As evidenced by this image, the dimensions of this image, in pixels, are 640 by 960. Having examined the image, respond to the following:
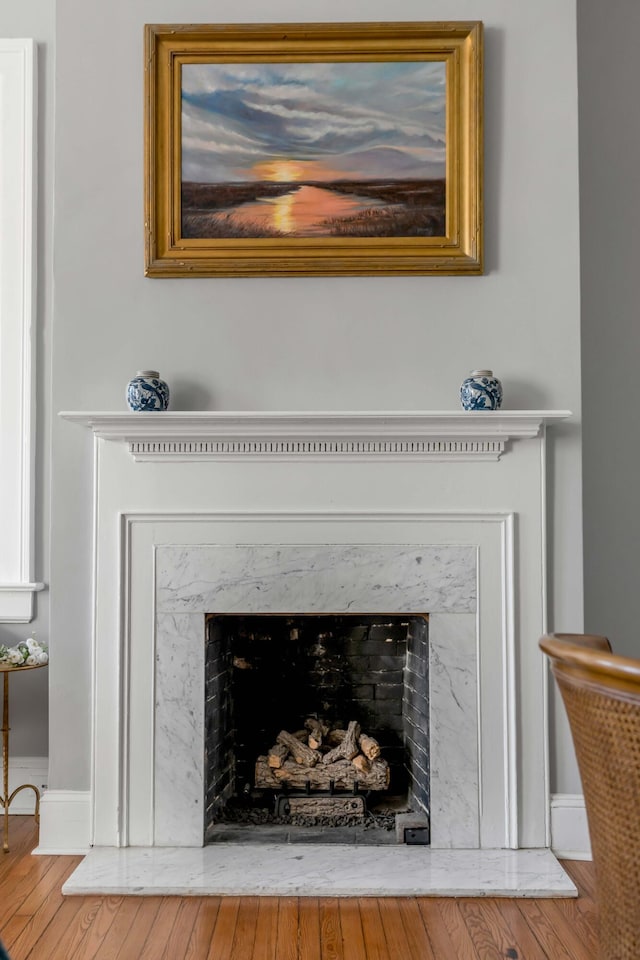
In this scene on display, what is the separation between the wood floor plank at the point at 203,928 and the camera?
206 cm

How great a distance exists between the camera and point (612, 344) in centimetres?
310

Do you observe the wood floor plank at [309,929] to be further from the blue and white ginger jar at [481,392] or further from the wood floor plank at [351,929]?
the blue and white ginger jar at [481,392]

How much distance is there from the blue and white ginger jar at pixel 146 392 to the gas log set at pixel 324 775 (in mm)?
1232

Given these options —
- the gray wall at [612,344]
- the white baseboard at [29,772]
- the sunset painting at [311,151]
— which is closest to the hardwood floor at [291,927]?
the white baseboard at [29,772]

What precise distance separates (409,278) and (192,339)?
729 mm

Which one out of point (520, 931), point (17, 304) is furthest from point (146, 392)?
point (520, 931)

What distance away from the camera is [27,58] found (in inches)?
124

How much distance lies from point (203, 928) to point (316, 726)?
2.84 ft

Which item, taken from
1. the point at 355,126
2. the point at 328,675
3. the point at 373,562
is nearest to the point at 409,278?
the point at 355,126

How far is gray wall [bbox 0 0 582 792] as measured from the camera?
2.71 metres

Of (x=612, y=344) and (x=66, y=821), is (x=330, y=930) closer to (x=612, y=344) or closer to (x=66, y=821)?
(x=66, y=821)

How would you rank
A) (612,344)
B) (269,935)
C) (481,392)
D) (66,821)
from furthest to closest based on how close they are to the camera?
(612,344) → (66,821) → (481,392) → (269,935)

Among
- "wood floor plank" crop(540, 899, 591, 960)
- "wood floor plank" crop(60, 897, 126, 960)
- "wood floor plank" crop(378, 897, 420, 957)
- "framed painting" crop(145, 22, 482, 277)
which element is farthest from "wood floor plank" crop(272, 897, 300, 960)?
"framed painting" crop(145, 22, 482, 277)

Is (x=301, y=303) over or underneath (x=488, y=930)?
over
